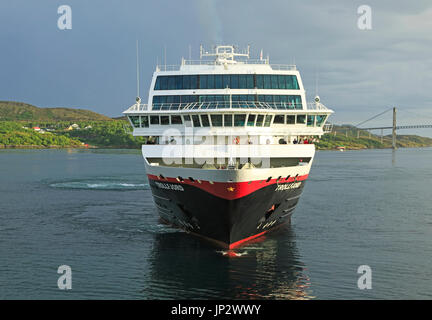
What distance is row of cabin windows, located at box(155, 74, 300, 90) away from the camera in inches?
1284

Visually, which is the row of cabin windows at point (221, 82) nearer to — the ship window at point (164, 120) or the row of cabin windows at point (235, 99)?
the row of cabin windows at point (235, 99)

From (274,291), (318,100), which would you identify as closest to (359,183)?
(318,100)

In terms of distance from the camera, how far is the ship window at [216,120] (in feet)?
96.2

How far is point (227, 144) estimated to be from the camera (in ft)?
96.4

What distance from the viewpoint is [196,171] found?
26172 mm

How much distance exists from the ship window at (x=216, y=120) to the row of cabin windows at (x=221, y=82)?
12.7 ft

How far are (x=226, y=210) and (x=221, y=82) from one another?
1071 centimetres

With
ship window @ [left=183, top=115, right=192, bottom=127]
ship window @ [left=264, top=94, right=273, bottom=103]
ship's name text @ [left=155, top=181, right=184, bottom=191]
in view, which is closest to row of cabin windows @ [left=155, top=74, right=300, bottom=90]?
ship window @ [left=264, top=94, right=273, bottom=103]

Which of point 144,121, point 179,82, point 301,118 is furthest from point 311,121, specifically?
point 144,121

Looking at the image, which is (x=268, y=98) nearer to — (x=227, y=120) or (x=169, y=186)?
(x=227, y=120)

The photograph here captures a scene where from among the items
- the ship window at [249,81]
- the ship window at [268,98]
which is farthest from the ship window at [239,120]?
the ship window at [249,81]

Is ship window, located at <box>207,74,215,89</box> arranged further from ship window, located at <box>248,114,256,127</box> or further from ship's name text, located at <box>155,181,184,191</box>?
ship's name text, located at <box>155,181,184,191</box>

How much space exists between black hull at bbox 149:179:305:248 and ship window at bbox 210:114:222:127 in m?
4.62
